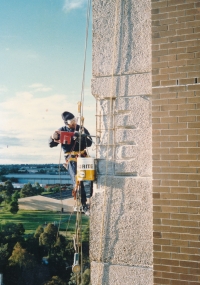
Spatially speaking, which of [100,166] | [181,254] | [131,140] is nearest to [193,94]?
[131,140]

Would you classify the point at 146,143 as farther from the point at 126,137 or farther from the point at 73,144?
the point at 73,144

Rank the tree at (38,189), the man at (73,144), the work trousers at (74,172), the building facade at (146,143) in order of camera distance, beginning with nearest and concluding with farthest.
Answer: the building facade at (146,143) < the man at (73,144) < the work trousers at (74,172) < the tree at (38,189)

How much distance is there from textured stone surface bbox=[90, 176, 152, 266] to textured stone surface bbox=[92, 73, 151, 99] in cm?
98

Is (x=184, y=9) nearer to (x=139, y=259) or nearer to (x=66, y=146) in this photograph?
(x=66, y=146)

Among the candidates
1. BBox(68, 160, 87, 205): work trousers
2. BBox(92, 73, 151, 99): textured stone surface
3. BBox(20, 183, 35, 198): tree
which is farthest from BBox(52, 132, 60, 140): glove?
BBox(20, 183, 35, 198): tree

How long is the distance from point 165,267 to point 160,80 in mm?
1958

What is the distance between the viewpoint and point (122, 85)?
3145 millimetres

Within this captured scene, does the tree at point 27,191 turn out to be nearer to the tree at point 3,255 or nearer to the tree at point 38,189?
the tree at point 38,189

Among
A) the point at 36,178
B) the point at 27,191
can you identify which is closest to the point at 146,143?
the point at 27,191

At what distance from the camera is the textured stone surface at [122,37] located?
3.11 meters

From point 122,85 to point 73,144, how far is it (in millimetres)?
1150

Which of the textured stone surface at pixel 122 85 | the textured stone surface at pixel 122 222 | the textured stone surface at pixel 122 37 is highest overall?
the textured stone surface at pixel 122 37

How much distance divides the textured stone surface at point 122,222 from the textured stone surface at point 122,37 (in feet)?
4.31

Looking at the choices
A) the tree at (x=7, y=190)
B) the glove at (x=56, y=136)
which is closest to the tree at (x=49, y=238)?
the tree at (x=7, y=190)
